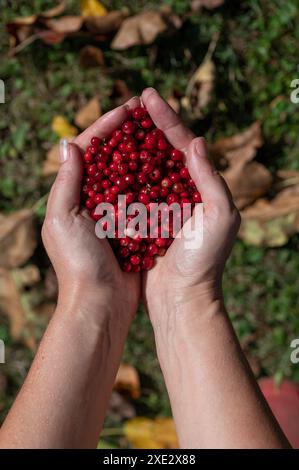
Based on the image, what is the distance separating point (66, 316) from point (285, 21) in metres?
2.28

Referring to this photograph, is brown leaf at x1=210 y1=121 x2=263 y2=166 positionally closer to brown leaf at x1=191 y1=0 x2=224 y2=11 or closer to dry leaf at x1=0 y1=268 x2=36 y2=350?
brown leaf at x1=191 y1=0 x2=224 y2=11

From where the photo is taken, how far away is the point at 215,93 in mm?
3428

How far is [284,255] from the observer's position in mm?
3367

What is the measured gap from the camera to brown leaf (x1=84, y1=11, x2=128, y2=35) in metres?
3.31

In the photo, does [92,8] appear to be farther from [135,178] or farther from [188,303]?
[188,303]

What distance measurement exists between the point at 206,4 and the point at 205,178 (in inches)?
64.8

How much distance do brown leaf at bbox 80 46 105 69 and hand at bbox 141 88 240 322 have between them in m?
1.19

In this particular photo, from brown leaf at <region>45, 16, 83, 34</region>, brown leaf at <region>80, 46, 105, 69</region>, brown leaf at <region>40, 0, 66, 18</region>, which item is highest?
brown leaf at <region>40, 0, 66, 18</region>

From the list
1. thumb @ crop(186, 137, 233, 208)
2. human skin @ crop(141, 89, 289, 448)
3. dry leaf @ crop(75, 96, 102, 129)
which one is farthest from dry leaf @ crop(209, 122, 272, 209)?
thumb @ crop(186, 137, 233, 208)

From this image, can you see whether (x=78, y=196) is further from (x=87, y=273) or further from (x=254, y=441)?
(x=254, y=441)

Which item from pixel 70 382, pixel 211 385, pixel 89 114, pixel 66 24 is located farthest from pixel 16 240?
pixel 211 385

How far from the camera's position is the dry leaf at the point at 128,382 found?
10.6 feet

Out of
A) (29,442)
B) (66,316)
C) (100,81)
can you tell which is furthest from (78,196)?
(100,81)

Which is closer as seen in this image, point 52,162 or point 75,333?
point 75,333
